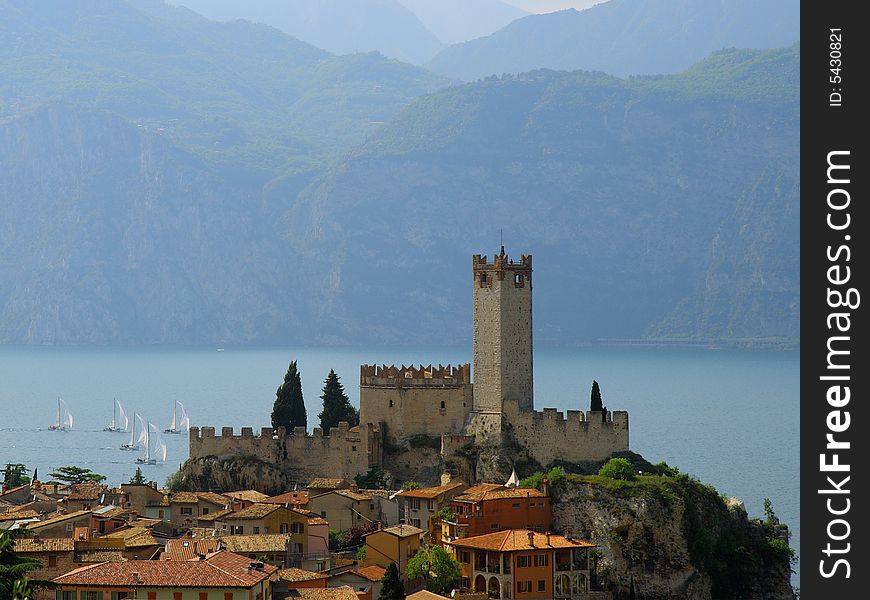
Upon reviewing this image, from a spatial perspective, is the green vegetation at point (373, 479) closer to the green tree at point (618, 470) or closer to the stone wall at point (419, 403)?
the stone wall at point (419, 403)

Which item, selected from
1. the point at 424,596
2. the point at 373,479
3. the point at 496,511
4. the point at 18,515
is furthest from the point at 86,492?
the point at 424,596

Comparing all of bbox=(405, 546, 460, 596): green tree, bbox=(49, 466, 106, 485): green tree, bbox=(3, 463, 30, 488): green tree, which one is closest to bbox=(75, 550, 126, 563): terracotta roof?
bbox=(405, 546, 460, 596): green tree

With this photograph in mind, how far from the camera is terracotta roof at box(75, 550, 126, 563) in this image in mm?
52750

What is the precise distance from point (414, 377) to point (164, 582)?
100 feet

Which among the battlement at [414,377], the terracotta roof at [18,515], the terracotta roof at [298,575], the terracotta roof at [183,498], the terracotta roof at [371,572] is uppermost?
the battlement at [414,377]

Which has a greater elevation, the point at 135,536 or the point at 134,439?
the point at 135,536

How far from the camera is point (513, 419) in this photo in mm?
74000

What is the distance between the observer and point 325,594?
5144 cm

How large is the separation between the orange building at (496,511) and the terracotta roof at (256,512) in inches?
250

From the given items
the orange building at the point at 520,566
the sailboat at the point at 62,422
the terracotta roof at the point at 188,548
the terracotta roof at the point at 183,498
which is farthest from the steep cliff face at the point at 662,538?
the sailboat at the point at 62,422

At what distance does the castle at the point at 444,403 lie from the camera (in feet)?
247

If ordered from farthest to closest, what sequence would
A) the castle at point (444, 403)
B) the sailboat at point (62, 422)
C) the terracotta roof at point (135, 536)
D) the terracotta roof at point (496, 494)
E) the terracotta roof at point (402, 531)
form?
1. the sailboat at point (62, 422)
2. the castle at point (444, 403)
3. the terracotta roof at point (496, 494)
4. the terracotta roof at point (402, 531)
5. the terracotta roof at point (135, 536)

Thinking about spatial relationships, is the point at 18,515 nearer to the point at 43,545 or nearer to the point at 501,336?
the point at 43,545

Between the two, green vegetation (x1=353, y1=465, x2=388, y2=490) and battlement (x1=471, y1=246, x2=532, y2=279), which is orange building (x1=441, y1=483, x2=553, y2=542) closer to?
green vegetation (x1=353, y1=465, x2=388, y2=490)
